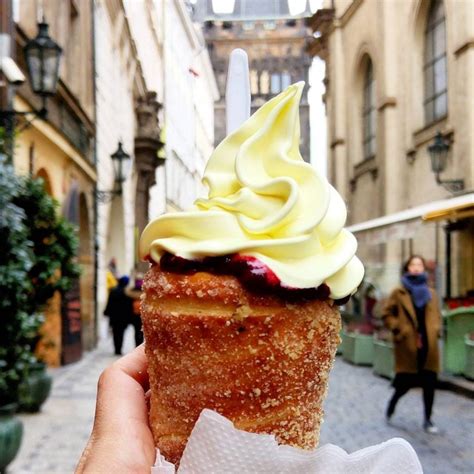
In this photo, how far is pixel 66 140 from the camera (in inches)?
492

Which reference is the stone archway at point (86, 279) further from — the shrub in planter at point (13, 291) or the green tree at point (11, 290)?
the green tree at point (11, 290)

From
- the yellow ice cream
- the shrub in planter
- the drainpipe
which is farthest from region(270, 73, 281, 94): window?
the yellow ice cream

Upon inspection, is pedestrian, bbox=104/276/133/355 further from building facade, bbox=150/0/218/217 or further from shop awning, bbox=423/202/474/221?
building facade, bbox=150/0/218/217

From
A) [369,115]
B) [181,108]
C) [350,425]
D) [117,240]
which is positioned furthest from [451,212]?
[181,108]

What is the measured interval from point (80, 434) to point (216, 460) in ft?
18.6

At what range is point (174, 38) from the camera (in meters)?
32.9

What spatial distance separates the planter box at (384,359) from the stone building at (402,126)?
1.25 m

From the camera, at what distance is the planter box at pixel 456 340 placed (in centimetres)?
1031

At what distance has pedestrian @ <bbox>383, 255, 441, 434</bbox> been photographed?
7.27 meters

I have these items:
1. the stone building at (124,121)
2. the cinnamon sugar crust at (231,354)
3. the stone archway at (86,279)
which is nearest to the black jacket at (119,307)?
the stone archway at (86,279)

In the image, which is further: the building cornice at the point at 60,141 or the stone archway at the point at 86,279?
the stone archway at the point at 86,279

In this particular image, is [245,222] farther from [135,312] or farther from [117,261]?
[117,261]

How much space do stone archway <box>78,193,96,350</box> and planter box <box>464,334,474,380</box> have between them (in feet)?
24.7

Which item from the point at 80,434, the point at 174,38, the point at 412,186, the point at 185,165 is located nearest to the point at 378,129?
the point at 412,186
